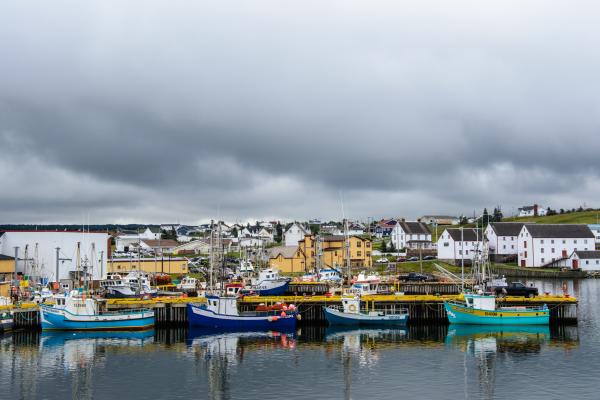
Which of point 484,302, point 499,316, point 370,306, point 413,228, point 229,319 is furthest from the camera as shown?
point 413,228

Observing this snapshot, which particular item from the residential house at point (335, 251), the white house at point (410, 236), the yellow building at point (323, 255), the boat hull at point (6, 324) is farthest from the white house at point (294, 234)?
the boat hull at point (6, 324)

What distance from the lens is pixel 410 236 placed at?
179125 mm

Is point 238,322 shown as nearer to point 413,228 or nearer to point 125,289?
point 125,289

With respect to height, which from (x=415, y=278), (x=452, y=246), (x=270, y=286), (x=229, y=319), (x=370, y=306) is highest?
(x=452, y=246)

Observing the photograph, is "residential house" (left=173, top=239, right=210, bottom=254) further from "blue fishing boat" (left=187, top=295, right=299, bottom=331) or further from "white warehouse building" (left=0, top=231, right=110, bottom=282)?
"blue fishing boat" (left=187, top=295, right=299, bottom=331)

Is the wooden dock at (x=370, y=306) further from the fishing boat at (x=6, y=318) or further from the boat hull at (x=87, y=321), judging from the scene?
the boat hull at (x=87, y=321)

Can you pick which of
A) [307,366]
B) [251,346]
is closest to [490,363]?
[307,366]

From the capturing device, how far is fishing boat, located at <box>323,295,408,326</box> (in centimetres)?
6278

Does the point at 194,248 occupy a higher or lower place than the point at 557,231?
lower

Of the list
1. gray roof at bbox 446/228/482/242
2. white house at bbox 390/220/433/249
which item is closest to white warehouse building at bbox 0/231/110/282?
gray roof at bbox 446/228/482/242

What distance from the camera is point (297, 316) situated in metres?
62.1

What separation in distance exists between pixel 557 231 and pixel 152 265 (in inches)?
3623

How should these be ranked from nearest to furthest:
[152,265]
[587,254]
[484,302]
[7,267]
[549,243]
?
1. [484,302]
2. [7,267]
3. [152,265]
4. [587,254]
5. [549,243]

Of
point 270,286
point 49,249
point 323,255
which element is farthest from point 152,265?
point 270,286
